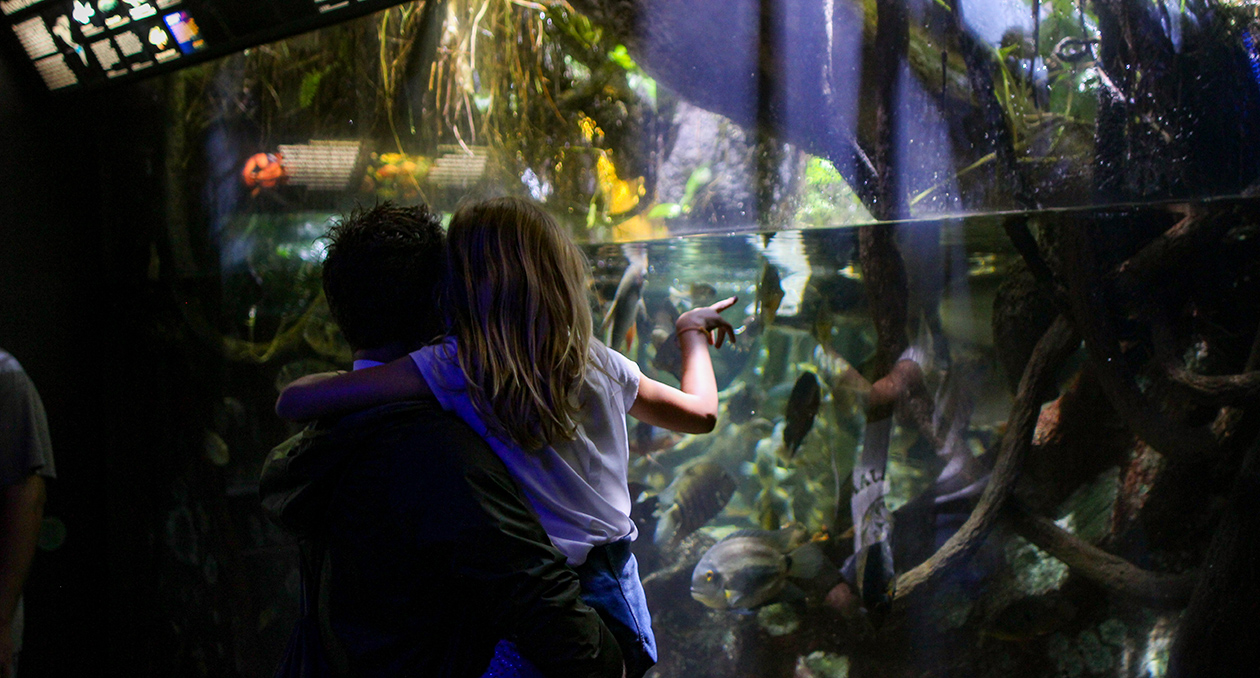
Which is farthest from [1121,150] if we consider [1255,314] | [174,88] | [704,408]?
[174,88]

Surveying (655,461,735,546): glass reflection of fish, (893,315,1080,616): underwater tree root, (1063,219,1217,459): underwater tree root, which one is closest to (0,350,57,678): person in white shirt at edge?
(655,461,735,546): glass reflection of fish

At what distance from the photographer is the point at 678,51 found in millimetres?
2631

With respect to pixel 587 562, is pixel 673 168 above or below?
above

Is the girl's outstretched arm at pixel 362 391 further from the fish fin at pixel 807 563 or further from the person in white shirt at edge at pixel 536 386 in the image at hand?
the fish fin at pixel 807 563

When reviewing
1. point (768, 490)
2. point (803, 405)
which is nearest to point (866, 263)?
point (803, 405)

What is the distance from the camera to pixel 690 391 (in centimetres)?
155

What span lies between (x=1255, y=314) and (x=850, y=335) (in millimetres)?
1454

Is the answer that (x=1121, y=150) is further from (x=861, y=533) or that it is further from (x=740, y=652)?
(x=740, y=652)

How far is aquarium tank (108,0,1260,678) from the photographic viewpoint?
2.28 m

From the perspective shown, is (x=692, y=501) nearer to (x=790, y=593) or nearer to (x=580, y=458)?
(x=790, y=593)

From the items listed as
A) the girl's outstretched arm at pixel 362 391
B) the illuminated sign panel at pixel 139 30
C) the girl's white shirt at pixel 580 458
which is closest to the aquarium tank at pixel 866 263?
A: the illuminated sign panel at pixel 139 30

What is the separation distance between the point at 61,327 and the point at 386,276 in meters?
3.13

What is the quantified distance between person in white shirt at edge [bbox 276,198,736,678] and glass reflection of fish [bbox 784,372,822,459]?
82.6 inches

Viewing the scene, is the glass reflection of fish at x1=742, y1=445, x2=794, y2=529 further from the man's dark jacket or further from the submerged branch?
the man's dark jacket
